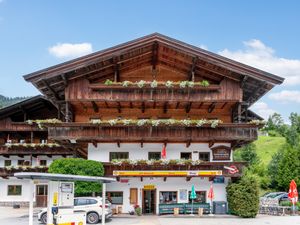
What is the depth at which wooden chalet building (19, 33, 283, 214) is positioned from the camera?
99.7ft

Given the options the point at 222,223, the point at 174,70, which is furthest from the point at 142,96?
the point at 222,223

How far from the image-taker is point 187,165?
30.7 meters

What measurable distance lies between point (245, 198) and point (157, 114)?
8.72 m

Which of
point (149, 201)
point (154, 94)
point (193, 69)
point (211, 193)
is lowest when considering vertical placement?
point (149, 201)

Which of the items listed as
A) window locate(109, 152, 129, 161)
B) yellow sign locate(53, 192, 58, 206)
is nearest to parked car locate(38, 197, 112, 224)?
window locate(109, 152, 129, 161)

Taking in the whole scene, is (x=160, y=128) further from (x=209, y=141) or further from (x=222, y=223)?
(x=222, y=223)

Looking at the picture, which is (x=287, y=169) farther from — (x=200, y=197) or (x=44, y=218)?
(x=44, y=218)

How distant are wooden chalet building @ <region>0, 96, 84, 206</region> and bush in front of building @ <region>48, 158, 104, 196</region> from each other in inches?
571

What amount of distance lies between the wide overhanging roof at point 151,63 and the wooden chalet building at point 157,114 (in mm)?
66

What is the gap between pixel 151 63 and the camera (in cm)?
3350

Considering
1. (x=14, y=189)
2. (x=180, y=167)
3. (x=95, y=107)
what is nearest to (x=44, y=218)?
(x=95, y=107)

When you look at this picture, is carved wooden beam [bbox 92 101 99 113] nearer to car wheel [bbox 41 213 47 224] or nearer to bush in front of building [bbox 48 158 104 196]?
bush in front of building [bbox 48 158 104 196]

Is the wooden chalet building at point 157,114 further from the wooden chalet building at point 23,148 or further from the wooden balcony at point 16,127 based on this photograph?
the wooden balcony at point 16,127

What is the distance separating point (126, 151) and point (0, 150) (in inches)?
694
